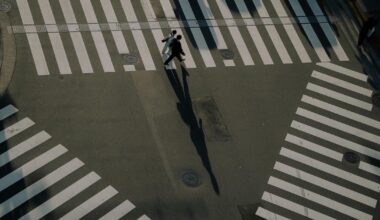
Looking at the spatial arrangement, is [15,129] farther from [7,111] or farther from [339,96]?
[339,96]

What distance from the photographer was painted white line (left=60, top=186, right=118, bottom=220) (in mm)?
17391

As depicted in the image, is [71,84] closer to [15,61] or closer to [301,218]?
[15,61]

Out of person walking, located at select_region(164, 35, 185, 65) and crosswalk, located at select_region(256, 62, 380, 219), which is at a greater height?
person walking, located at select_region(164, 35, 185, 65)

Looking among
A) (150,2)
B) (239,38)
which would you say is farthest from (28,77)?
(239,38)

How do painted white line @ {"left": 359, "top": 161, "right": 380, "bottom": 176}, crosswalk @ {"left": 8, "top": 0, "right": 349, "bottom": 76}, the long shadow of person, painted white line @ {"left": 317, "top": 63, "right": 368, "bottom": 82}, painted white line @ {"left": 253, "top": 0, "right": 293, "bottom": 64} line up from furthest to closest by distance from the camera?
painted white line @ {"left": 253, "top": 0, "right": 293, "bottom": 64} → painted white line @ {"left": 317, "top": 63, "right": 368, "bottom": 82} → crosswalk @ {"left": 8, "top": 0, "right": 349, "bottom": 76} → painted white line @ {"left": 359, "top": 161, "right": 380, "bottom": 176} → the long shadow of person

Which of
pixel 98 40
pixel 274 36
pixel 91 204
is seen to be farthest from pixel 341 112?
pixel 91 204

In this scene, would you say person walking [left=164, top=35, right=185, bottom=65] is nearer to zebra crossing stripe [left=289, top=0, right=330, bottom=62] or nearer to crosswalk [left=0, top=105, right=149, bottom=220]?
crosswalk [left=0, top=105, right=149, bottom=220]

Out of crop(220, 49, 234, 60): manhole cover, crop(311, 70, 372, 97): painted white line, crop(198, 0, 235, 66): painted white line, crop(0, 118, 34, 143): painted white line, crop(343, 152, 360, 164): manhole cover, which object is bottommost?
crop(0, 118, 34, 143): painted white line

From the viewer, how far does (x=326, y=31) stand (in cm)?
2417

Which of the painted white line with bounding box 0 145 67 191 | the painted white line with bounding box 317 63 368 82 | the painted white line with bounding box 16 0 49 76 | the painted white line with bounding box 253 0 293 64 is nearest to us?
the painted white line with bounding box 0 145 67 191

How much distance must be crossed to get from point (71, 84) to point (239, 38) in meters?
7.22

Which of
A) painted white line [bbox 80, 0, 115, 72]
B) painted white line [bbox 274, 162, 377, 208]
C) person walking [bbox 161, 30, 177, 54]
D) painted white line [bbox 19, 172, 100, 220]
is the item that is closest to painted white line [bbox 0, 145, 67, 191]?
painted white line [bbox 19, 172, 100, 220]

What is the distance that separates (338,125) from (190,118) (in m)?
5.60

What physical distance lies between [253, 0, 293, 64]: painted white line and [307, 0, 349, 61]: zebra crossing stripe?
2192 mm
